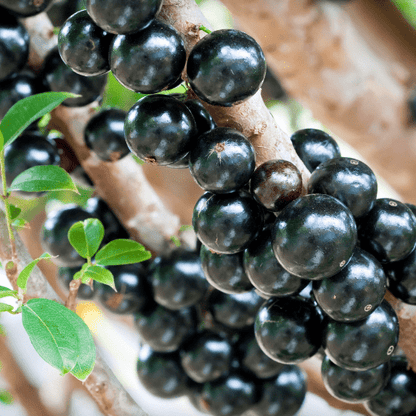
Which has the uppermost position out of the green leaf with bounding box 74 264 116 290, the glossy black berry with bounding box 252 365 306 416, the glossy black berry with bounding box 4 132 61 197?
the green leaf with bounding box 74 264 116 290

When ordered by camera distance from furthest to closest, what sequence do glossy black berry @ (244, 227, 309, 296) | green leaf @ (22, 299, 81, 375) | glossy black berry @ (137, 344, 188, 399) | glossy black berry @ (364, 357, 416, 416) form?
glossy black berry @ (137, 344, 188, 399), glossy black berry @ (364, 357, 416, 416), glossy black berry @ (244, 227, 309, 296), green leaf @ (22, 299, 81, 375)

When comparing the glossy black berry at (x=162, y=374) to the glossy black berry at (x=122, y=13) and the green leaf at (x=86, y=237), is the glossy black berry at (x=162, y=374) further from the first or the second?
the glossy black berry at (x=122, y=13)

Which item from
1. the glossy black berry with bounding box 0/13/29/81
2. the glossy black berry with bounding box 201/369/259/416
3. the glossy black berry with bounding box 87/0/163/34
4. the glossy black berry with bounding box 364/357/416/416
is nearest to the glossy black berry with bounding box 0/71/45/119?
the glossy black berry with bounding box 0/13/29/81

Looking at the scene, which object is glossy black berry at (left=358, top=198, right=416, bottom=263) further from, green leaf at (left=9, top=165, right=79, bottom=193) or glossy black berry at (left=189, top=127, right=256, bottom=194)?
green leaf at (left=9, top=165, right=79, bottom=193)

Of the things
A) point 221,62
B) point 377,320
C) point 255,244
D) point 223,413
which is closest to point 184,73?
point 221,62

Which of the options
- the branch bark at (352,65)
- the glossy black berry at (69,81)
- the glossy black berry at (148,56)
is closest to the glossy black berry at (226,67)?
the glossy black berry at (148,56)
